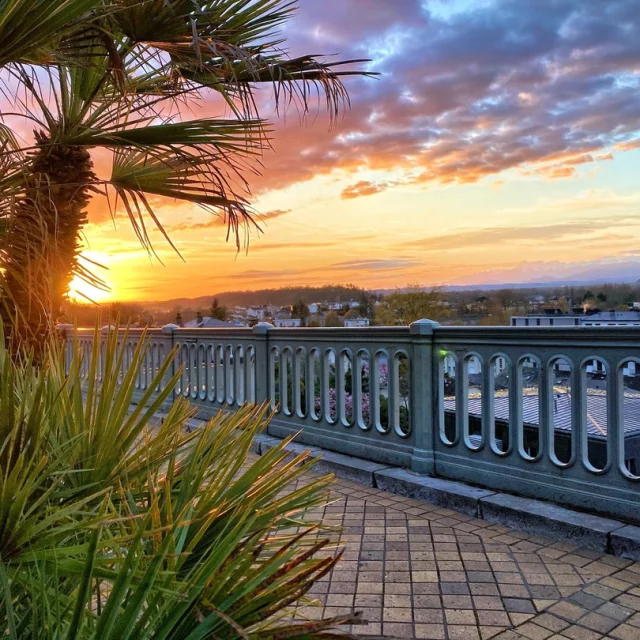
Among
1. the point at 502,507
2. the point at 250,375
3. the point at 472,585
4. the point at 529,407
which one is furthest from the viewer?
the point at 250,375

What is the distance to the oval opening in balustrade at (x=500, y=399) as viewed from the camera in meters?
4.19

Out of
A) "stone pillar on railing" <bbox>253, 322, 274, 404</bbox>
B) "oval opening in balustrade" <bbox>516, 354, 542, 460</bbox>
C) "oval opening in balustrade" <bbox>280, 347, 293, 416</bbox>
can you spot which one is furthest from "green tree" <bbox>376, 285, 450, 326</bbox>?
"oval opening in balustrade" <bbox>516, 354, 542, 460</bbox>

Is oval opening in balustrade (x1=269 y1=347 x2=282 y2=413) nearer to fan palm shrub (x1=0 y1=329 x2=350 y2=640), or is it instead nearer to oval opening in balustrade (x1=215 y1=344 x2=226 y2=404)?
oval opening in balustrade (x1=215 y1=344 x2=226 y2=404)

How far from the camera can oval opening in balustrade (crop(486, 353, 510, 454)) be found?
419 centimetres

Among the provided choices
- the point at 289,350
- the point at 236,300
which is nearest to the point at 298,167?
the point at 236,300

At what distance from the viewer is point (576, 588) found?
2959 mm

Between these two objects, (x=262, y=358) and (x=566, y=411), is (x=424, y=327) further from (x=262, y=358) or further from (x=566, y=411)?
(x=262, y=358)

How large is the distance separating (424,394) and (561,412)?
1279 millimetres

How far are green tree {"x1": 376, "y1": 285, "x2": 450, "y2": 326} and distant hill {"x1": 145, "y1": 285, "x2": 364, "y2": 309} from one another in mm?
14401

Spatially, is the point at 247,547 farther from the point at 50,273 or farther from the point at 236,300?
the point at 236,300

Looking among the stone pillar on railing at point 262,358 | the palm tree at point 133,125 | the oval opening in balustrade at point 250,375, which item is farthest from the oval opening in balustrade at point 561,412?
the oval opening in balustrade at point 250,375

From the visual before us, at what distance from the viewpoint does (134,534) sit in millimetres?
1094

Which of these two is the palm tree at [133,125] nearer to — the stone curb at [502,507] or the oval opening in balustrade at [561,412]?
the stone curb at [502,507]

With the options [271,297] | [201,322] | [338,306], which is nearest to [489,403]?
[271,297]
